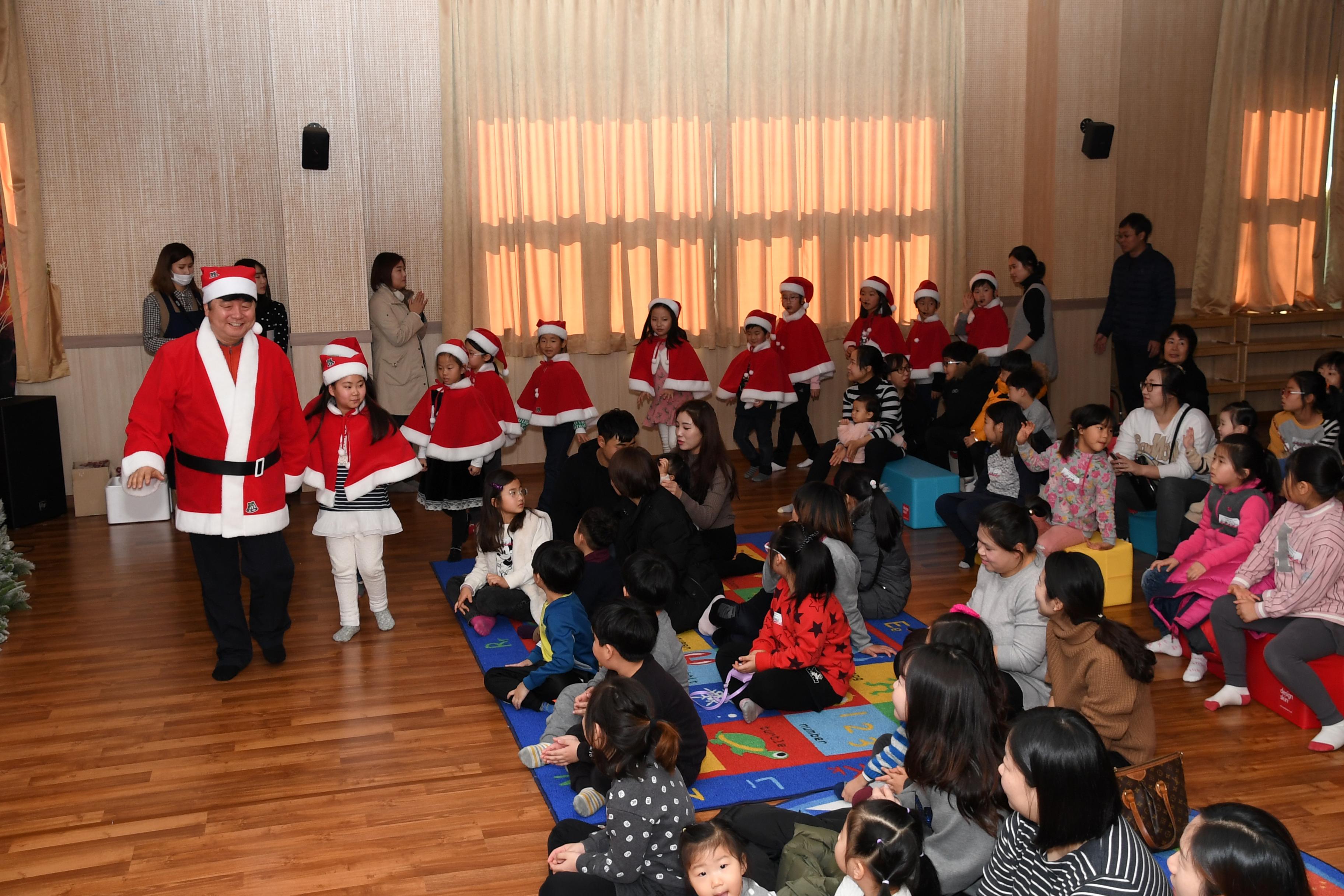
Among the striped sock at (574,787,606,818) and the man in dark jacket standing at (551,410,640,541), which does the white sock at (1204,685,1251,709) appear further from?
the man in dark jacket standing at (551,410,640,541)

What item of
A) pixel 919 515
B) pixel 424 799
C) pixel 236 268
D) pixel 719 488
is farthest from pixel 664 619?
pixel 919 515

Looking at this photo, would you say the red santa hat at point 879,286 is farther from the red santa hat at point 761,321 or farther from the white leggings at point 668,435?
the white leggings at point 668,435

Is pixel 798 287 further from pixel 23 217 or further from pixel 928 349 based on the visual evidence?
pixel 23 217

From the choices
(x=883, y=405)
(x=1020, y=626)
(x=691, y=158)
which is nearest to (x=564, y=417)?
(x=883, y=405)

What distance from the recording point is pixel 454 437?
5.80 metres

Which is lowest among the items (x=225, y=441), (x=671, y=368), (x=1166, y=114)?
(x=671, y=368)

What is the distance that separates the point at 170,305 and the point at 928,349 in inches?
197

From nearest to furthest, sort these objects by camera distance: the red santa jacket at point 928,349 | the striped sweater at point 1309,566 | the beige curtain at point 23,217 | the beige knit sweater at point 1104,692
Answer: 1. the beige knit sweater at point 1104,692
2. the striped sweater at point 1309,566
3. the beige curtain at point 23,217
4. the red santa jacket at point 928,349

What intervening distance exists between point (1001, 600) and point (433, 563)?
3226mm

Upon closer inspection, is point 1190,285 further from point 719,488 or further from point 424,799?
point 424,799

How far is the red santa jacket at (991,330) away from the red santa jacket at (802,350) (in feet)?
3.47

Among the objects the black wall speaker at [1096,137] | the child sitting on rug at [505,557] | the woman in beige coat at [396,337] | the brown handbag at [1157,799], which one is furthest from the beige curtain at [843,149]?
the brown handbag at [1157,799]

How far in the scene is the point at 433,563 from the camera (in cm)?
608

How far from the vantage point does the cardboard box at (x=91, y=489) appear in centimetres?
708
